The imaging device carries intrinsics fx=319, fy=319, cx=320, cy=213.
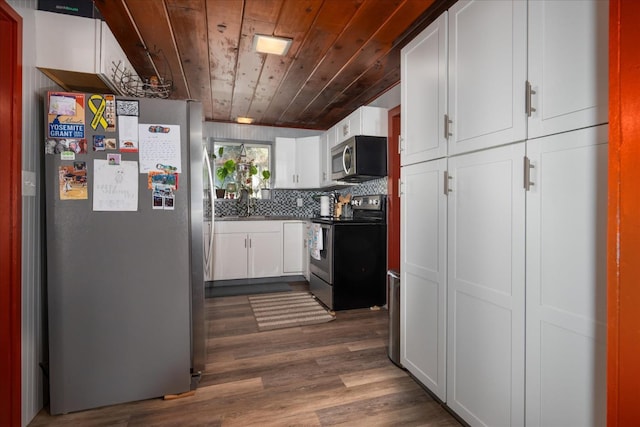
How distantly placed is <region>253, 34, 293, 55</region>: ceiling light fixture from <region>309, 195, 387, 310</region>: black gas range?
163 centimetres

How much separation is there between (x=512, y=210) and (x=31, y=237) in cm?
228

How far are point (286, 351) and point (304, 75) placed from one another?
2.41 m

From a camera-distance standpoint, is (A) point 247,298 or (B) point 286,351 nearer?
(B) point 286,351

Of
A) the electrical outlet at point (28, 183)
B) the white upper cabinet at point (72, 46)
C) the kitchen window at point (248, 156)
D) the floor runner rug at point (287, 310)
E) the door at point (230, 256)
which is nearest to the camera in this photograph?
the electrical outlet at point (28, 183)

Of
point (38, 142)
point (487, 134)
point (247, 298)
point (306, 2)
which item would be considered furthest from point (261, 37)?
point (247, 298)

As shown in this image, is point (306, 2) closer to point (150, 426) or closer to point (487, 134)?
point (487, 134)

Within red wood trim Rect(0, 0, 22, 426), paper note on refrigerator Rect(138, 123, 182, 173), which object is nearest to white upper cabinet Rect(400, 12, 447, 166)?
paper note on refrigerator Rect(138, 123, 182, 173)

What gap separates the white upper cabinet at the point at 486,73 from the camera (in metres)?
1.24

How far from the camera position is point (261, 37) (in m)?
2.30

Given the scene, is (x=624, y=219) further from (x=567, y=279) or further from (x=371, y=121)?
(x=371, y=121)

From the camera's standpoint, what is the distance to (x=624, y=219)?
31.1 inches

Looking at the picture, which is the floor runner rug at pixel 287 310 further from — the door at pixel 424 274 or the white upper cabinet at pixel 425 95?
the white upper cabinet at pixel 425 95

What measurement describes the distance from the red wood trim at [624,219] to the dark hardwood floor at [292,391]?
103 centimetres

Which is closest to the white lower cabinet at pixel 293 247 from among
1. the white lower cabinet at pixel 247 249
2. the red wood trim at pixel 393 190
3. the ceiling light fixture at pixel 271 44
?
the white lower cabinet at pixel 247 249
